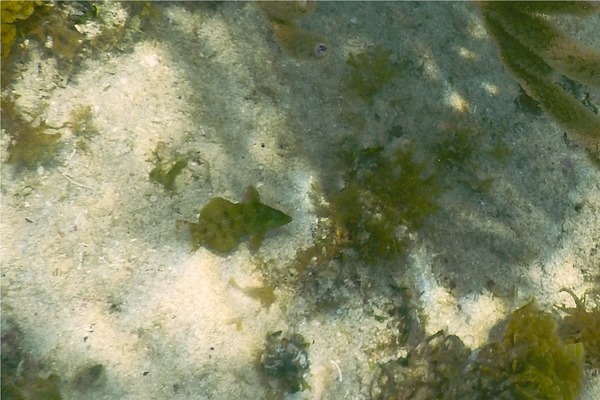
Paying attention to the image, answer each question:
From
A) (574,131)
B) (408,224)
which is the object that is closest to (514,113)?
(574,131)

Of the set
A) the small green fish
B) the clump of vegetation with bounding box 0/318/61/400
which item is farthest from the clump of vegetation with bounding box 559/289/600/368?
the clump of vegetation with bounding box 0/318/61/400

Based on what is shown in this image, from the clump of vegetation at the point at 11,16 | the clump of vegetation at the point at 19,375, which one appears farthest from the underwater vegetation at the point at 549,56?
the clump of vegetation at the point at 19,375

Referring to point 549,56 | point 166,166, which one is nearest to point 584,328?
point 549,56

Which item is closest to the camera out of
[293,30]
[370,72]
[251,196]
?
[251,196]

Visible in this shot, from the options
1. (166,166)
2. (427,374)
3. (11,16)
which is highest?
(11,16)

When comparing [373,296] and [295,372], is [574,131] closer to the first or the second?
[373,296]

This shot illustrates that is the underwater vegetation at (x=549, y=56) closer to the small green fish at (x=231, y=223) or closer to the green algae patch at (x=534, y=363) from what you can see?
the green algae patch at (x=534, y=363)

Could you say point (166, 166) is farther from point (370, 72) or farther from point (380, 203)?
point (370, 72)

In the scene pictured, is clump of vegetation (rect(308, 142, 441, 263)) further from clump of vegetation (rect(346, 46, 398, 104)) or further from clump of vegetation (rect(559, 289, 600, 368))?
clump of vegetation (rect(559, 289, 600, 368))
